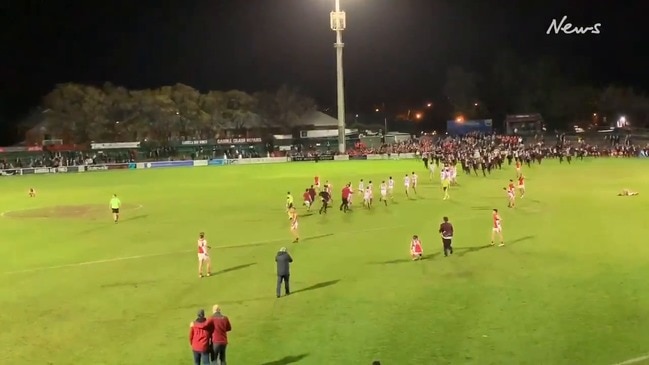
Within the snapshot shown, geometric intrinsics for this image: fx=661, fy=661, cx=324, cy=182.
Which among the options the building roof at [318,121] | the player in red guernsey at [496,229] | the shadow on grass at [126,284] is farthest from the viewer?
the building roof at [318,121]

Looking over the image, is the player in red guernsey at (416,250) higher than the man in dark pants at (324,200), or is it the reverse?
the man in dark pants at (324,200)

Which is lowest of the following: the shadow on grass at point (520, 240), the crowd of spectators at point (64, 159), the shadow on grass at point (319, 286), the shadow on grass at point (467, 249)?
the shadow on grass at point (319, 286)

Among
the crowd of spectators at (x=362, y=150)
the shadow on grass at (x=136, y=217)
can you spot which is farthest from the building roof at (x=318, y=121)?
the shadow on grass at (x=136, y=217)

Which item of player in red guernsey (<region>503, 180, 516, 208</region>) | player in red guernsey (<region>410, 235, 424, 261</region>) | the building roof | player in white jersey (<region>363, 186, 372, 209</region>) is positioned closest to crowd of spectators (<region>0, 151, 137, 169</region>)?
the building roof

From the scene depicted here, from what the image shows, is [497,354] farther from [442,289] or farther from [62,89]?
[62,89]

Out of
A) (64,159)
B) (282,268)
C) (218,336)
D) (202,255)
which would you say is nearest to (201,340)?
(218,336)

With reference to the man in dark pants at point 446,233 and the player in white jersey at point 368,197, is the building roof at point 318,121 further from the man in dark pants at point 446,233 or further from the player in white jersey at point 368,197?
the man in dark pants at point 446,233

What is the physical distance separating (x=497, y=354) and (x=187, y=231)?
20.8m

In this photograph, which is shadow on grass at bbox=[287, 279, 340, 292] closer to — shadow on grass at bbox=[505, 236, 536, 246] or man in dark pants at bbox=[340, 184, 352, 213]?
shadow on grass at bbox=[505, 236, 536, 246]

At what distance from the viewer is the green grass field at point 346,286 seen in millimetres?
14688

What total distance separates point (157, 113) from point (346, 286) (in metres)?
96.7

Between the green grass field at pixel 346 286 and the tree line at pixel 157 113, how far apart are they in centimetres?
7419

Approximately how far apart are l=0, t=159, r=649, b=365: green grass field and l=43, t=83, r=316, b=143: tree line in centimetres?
7419

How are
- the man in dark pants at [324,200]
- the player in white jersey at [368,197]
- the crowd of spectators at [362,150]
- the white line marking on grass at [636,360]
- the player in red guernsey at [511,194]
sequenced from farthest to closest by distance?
1. the crowd of spectators at [362,150]
2. the player in white jersey at [368,197]
3. the man in dark pants at [324,200]
4. the player in red guernsey at [511,194]
5. the white line marking on grass at [636,360]
